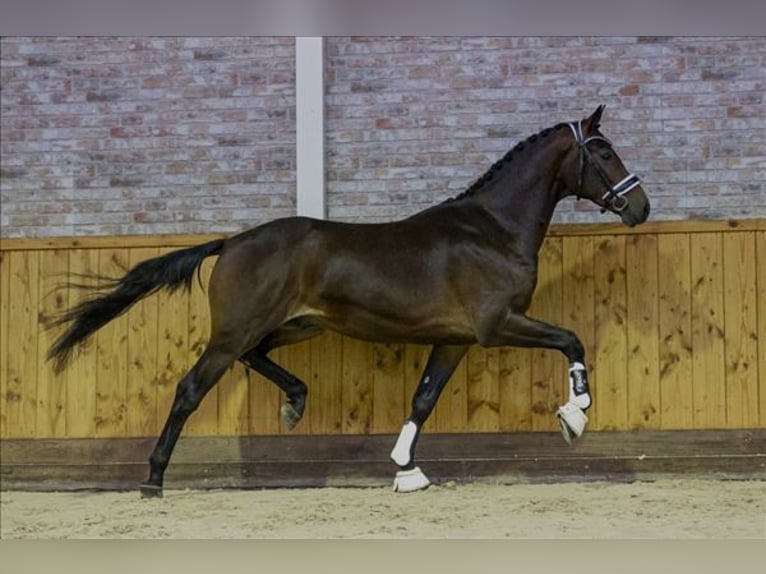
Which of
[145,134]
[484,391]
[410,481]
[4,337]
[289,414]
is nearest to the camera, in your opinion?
[410,481]

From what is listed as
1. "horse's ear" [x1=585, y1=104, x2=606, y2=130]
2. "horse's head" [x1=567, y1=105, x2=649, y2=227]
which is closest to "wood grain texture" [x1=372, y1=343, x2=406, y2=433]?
"horse's head" [x1=567, y1=105, x2=649, y2=227]

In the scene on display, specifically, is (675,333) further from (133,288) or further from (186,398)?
(133,288)

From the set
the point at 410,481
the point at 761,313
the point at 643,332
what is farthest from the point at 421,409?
the point at 761,313

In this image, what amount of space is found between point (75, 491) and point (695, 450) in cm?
303

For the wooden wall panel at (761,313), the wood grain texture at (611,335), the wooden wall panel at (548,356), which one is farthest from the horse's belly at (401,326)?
the wooden wall panel at (761,313)

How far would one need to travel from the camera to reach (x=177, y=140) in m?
5.25

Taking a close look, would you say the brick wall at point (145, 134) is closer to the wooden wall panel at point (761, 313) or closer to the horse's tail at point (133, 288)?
the horse's tail at point (133, 288)

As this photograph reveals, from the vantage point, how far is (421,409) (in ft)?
15.1

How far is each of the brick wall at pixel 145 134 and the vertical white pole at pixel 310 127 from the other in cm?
9

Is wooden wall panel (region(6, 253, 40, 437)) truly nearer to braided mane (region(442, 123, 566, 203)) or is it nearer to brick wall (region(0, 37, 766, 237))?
brick wall (region(0, 37, 766, 237))

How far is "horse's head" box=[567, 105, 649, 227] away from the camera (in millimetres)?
4445

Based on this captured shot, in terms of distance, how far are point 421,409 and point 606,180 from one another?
1.32 m

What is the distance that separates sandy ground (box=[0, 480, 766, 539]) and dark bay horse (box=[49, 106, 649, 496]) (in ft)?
0.78

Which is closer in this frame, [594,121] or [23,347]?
[594,121]
